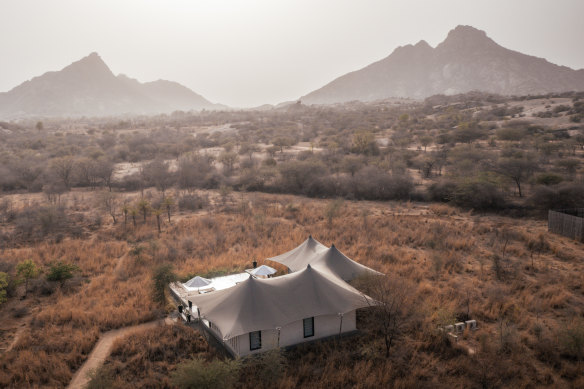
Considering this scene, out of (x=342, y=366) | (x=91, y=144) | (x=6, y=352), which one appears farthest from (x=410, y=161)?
(x=91, y=144)

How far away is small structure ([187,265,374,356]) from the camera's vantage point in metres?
13.1

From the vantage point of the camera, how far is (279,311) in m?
13.6

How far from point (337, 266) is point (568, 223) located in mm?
18721

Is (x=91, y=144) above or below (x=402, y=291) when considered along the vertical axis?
above

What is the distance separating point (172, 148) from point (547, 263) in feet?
167

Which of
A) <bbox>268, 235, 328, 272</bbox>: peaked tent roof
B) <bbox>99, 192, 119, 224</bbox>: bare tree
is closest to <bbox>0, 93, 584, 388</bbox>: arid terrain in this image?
<bbox>99, 192, 119, 224</bbox>: bare tree

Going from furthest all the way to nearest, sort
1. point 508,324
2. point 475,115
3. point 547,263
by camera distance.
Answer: point 475,115 < point 547,263 < point 508,324

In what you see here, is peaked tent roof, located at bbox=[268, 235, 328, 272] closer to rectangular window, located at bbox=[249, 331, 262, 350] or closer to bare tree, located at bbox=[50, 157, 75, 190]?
rectangular window, located at bbox=[249, 331, 262, 350]

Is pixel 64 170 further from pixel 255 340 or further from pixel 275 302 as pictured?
pixel 255 340

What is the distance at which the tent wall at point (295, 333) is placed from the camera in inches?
516

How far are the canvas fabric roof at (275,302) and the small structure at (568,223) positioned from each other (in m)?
19.1

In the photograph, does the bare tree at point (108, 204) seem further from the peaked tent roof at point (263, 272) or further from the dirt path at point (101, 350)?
the dirt path at point (101, 350)

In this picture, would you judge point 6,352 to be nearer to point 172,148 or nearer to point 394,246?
point 394,246

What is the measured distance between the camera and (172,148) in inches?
2292
